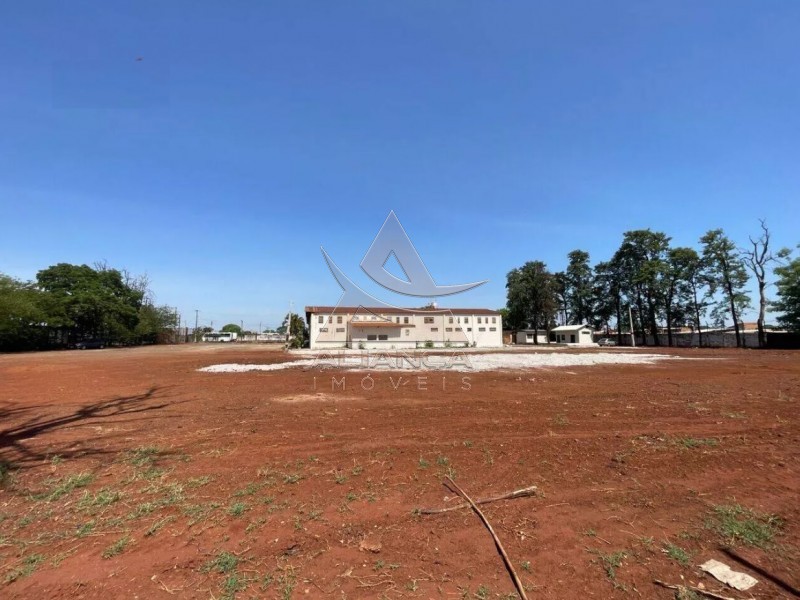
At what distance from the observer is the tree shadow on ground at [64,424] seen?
534 centimetres

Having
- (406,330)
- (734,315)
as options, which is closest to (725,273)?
(734,315)

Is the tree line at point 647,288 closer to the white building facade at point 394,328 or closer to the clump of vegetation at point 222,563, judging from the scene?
the white building facade at point 394,328

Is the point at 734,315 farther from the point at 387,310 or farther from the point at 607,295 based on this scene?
the point at 387,310

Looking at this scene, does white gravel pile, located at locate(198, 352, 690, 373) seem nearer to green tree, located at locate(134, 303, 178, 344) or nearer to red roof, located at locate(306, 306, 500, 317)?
red roof, located at locate(306, 306, 500, 317)

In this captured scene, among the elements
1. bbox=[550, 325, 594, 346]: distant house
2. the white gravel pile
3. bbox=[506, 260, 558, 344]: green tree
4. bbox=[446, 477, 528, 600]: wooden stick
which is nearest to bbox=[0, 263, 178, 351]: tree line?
the white gravel pile

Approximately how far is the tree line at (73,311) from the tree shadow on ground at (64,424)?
38.0 meters

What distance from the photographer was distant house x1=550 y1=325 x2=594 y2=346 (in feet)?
185

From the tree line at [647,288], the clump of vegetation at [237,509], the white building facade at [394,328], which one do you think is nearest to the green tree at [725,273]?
the tree line at [647,288]

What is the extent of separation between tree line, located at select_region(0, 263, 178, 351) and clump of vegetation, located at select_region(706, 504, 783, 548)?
163 feet

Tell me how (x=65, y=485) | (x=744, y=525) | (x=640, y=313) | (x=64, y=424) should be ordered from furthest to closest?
(x=640, y=313), (x=64, y=424), (x=65, y=485), (x=744, y=525)

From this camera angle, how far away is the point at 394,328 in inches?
1795

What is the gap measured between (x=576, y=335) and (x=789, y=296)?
80.6 ft

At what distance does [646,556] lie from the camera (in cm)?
291

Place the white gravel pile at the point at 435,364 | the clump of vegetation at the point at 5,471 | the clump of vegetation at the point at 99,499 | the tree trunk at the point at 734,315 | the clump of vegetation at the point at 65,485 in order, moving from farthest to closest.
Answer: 1. the tree trunk at the point at 734,315
2. the white gravel pile at the point at 435,364
3. the clump of vegetation at the point at 5,471
4. the clump of vegetation at the point at 65,485
5. the clump of vegetation at the point at 99,499
